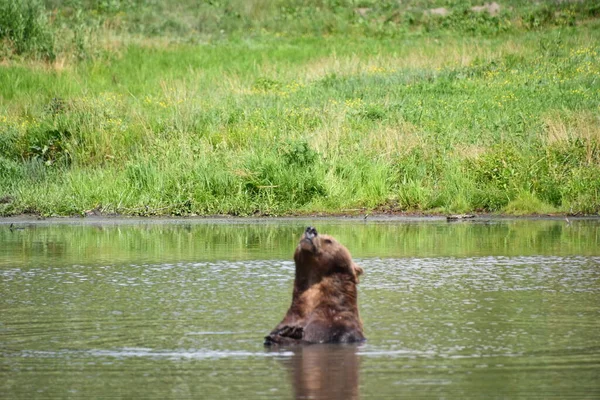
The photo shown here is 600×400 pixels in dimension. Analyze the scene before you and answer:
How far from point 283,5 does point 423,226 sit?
2854 centimetres

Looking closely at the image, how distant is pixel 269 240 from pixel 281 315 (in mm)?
6001

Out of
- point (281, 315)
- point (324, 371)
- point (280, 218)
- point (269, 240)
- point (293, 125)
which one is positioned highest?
point (293, 125)

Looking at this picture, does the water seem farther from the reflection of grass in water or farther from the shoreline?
the shoreline

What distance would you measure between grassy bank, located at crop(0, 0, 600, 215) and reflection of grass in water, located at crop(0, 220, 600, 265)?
4.09 feet

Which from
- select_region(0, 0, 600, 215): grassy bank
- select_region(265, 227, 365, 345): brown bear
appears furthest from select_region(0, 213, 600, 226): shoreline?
select_region(265, 227, 365, 345): brown bear

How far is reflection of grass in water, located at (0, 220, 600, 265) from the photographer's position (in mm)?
15055

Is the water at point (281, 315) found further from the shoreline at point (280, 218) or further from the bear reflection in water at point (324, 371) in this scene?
the shoreline at point (280, 218)

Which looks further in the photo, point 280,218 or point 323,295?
point 280,218

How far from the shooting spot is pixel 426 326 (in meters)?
10.1

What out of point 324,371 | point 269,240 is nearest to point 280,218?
point 269,240

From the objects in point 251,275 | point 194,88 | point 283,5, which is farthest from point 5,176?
point 283,5

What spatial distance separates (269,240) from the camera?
16.7 m

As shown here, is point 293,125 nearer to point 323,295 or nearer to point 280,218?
point 280,218

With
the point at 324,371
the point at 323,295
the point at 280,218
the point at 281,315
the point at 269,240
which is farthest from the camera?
the point at 280,218
